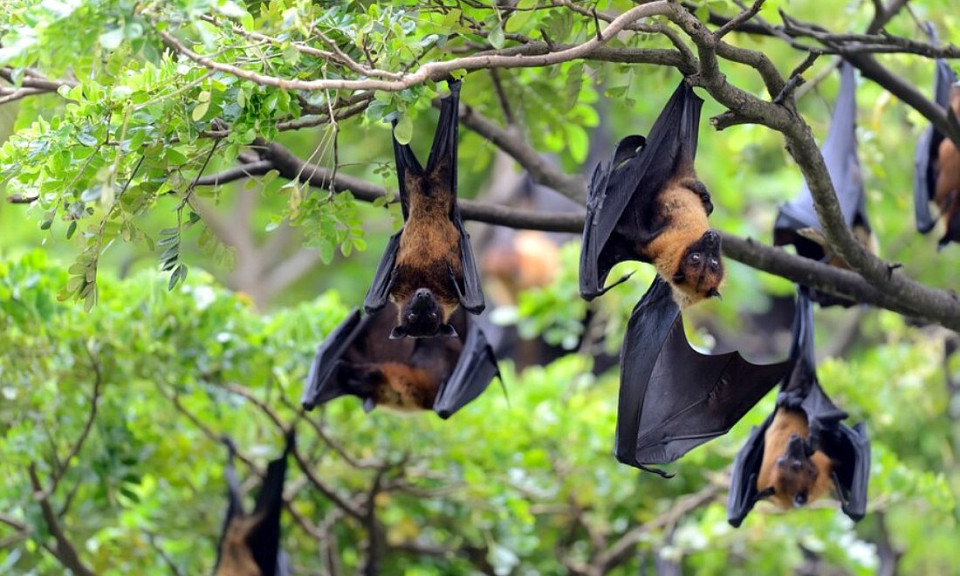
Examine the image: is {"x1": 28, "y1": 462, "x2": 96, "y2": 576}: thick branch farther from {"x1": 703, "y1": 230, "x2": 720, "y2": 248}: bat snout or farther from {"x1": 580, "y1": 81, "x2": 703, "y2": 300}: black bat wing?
{"x1": 703, "y1": 230, "x2": 720, "y2": 248}: bat snout

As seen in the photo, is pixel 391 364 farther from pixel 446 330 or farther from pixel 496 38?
Result: pixel 496 38

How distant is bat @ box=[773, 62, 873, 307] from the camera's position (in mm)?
6863

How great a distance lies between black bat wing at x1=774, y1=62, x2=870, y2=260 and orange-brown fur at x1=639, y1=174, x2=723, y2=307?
187cm

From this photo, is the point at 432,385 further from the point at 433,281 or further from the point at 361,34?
the point at 361,34

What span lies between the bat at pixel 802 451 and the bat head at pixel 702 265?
5.18ft

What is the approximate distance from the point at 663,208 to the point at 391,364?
225cm

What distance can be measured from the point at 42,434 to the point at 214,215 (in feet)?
30.1

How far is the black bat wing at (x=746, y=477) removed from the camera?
6285 millimetres

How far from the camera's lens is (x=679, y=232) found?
5.02 m

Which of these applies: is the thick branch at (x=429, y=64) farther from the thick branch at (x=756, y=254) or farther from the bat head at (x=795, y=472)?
the bat head at (x=795, y=472)

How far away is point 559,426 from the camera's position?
8.06 meters

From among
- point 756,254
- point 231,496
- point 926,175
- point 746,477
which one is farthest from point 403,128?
A: point 926,175

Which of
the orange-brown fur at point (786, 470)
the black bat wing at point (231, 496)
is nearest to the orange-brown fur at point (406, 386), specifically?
the black bat wing at point (231, 496)

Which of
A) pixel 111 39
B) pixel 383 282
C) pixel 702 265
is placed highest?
Answer: pixel 111 39
